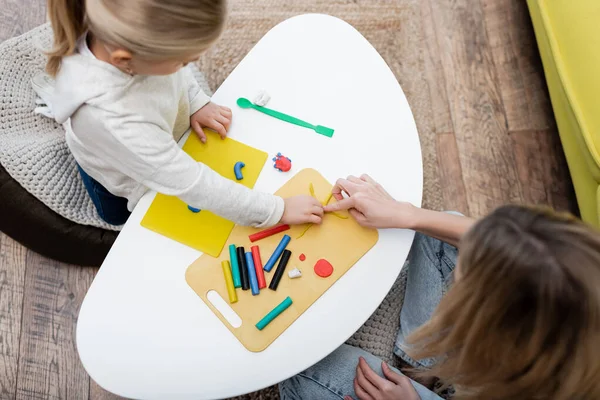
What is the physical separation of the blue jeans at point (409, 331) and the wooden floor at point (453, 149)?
42 centimetres

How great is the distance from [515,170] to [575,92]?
0.98 feet

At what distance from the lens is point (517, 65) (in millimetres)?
1472

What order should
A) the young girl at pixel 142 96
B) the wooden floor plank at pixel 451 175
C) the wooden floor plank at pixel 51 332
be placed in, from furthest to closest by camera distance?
the wooden floor plank at pixel 451 175
the wooden floor plank at pixel 51 332
the young girl at pixel 142 96

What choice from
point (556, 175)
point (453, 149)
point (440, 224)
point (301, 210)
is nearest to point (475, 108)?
point (453, 149)

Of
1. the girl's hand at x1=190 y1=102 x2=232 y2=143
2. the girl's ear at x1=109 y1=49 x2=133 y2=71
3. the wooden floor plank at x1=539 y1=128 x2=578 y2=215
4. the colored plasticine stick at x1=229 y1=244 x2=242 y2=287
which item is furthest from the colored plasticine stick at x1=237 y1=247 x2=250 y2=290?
the wooden floor plank at x1=539 y1=128 x2=578 y2=215

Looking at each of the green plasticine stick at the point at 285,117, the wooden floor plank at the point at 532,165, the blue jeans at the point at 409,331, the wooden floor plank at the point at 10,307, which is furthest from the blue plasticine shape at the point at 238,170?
the wooden floor plank at the point at 532,165

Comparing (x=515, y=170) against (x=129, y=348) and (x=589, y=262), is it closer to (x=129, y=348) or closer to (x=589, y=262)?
(x=589, y=262)

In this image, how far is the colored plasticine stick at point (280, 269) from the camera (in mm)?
775

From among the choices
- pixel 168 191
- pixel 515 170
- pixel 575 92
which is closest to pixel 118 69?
pixel 168 191

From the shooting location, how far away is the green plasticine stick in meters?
0.87

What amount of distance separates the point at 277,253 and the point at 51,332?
649 millimetres

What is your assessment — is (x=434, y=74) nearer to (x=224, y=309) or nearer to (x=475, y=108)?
(x=475, y=108)

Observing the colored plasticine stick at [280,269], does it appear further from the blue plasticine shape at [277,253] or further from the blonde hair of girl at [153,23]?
the blonde hair of girl at [153,23]

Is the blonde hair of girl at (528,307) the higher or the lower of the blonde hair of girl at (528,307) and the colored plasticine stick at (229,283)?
the higher
